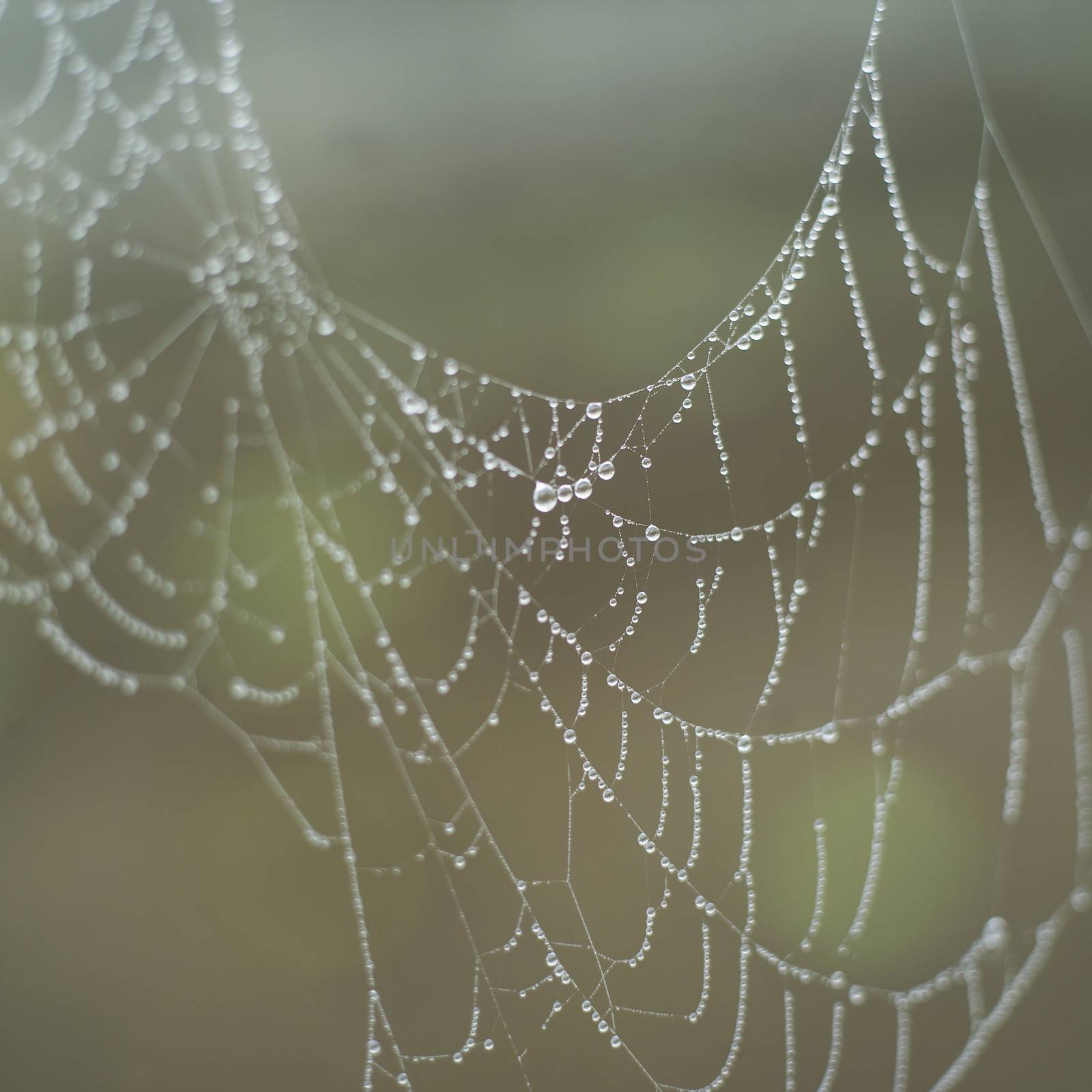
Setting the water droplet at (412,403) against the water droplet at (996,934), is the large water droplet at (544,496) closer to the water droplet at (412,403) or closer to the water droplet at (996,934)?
the water droplet at (412,403)

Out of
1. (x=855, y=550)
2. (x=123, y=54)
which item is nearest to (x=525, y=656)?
(x=855, y=550)

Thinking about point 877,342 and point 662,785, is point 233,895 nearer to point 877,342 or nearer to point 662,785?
point 662,785

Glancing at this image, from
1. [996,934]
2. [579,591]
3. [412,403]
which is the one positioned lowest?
[996,934]

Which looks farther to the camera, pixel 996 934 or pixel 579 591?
pixel 579 591

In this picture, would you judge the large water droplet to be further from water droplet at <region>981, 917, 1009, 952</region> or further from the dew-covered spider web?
water droplet at <region>981, 917, 1009, 952</region>

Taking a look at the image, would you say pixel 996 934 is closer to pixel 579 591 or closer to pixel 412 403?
pixel 579 591

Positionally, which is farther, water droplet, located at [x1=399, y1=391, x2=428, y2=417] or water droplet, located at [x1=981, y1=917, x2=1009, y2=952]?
water droplet, located at [x1=399, y1=391, x2=428, y2=417]

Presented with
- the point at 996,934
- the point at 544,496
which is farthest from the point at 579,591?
the point at 996,934

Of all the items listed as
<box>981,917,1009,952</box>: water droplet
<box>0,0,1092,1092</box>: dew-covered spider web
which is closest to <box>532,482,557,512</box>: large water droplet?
<box>0,0,1092,1092</box>: dew-covered spider web

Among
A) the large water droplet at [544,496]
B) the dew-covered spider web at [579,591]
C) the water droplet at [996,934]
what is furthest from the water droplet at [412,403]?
the water droplet at [996,934]
